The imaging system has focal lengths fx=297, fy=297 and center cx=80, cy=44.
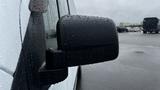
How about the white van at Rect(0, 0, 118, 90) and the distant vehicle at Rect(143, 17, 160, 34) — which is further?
the distant vehicle at Rect(143, 17, 160, 34)

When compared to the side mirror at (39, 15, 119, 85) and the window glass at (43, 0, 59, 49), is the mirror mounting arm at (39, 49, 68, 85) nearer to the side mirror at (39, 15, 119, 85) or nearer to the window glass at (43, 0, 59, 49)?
the side mirror at (39, 15, 119, 85)

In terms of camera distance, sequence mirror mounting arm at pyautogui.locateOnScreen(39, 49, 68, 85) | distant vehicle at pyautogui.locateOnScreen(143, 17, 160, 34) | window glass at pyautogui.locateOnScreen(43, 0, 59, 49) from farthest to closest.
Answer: distant vehicle at pyautogui.locateOnScreen(143, 17, 160, 34), window glass at pyautogui.locateOnScreen(43, 0, 59, 49), mirror mounting arm at pyautogui.locateOnScreen(39, 49, 68, 85)

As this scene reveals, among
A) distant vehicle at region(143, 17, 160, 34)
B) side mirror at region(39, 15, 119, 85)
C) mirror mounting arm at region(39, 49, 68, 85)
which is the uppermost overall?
side mirror at region(39, 15, 119, 85)

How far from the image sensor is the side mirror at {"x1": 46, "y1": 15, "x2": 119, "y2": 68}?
1.43 metres

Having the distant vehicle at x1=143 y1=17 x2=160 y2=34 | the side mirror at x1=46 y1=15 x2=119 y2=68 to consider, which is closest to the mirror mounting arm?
the side mirror at x1=46 y1=15 x2=119 y2=68

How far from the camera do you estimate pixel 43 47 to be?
1.73 metres

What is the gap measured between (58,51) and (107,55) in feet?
0.89

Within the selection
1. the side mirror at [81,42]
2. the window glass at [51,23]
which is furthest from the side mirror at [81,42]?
the window glass at [51,23]

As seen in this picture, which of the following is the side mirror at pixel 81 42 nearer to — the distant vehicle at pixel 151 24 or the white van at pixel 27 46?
the white van at pixel 27 46

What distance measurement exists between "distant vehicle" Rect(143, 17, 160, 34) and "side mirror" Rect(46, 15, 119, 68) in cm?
4837

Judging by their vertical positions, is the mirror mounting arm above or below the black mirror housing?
below

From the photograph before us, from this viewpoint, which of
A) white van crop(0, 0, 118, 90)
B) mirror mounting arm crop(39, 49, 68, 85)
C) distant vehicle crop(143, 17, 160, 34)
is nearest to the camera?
white van crop(0, 0, 118, 90)

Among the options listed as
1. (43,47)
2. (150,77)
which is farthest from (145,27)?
(43,47)

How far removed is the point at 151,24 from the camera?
2003 inches
